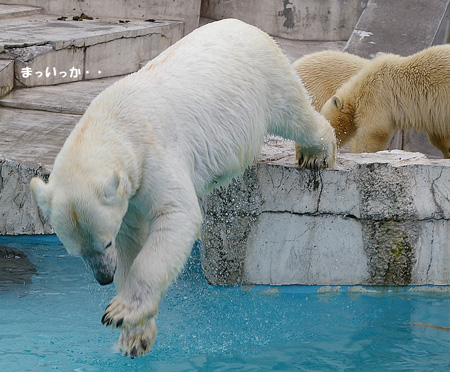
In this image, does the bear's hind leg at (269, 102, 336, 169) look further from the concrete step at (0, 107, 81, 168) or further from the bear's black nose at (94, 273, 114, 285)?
the concrete step at (0, 107, 81, 168)

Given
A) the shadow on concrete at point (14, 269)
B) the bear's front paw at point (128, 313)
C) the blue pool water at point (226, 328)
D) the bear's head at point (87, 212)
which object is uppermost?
the bear's head at point (87, 212)

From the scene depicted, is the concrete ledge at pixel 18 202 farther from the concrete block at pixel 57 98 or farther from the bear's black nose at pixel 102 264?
the bear's black nose at pixel 102 264

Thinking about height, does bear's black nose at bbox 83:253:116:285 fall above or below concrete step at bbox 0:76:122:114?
above

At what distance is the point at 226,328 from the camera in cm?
412

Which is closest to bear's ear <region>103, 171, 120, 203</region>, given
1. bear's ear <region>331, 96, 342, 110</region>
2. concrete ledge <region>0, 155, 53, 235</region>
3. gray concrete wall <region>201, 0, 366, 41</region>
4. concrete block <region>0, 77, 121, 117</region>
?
concrete ledge <region>0, 155, 53, 235</region>

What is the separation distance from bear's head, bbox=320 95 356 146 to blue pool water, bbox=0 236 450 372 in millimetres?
2180

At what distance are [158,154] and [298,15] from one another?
7372 mm

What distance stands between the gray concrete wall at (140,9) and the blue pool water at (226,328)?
4.92 m

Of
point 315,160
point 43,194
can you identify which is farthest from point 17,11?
point 43,194

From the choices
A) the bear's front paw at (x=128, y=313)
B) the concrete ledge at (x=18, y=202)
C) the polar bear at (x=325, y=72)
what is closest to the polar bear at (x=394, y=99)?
the polar bear at (x=325, y=72)

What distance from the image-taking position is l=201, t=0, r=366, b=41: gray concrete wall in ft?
32.0

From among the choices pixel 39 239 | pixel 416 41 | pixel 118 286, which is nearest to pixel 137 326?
pixel 118 286

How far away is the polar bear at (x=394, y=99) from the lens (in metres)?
6.17

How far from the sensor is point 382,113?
635 cm
